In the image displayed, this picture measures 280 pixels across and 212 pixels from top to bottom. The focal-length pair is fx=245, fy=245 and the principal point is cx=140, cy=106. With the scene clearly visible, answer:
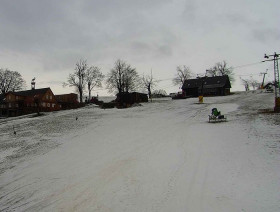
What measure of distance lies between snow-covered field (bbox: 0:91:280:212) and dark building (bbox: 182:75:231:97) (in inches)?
2125

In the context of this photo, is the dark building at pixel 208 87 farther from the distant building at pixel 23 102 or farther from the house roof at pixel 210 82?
the distant building at pixel 23 102

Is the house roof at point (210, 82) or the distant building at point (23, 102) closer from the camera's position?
the distant building at point (23, 102)

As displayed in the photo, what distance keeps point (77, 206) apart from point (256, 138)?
12.9 m

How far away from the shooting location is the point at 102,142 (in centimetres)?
2050

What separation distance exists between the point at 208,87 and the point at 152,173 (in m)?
67.0

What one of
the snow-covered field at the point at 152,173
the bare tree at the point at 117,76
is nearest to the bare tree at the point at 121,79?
the bare tree at the point at 117,76

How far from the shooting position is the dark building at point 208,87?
7369cm

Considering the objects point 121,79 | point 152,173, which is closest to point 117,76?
point 121,79

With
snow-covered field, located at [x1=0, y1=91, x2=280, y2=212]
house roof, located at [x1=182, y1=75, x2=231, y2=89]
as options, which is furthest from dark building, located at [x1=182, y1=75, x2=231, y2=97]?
snow-covered field, located at [x1=0, y1=91, x2=280, y2=212]

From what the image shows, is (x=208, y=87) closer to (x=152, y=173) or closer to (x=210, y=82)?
(x=210, y=82)

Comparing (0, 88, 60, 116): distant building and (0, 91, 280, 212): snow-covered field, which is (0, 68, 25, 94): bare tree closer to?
(0, 88, 60, 116): distant building

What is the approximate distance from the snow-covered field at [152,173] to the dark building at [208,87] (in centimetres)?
5397

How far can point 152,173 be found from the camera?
1224cm

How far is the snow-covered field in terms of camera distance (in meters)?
9.40
